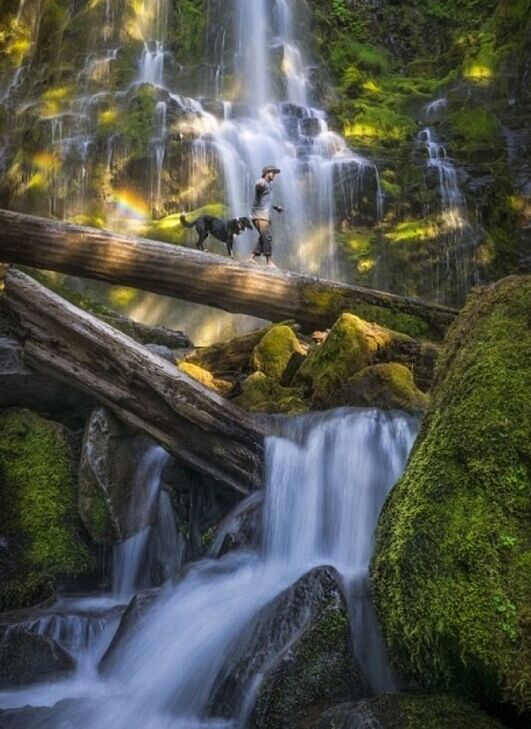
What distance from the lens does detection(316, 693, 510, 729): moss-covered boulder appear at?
249 cm

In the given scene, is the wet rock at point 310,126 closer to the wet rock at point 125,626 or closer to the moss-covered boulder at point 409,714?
the wet rock at point 125,626

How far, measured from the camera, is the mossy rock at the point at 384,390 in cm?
612

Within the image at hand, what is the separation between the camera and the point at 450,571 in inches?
108

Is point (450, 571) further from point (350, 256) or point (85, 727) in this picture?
point (350, 256)

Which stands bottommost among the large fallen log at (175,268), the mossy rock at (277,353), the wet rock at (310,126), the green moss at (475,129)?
the mossy rock at (277,353)

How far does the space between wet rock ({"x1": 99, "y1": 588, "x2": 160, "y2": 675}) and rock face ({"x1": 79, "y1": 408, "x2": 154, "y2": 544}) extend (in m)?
1.09

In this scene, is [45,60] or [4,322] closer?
[4,322]

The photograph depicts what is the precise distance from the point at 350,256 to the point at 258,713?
13.9 m

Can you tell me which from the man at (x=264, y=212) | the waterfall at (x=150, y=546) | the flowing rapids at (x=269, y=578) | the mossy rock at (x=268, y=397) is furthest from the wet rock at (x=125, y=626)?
the man at (x=264, y=212)

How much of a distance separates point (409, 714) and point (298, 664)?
70 cm

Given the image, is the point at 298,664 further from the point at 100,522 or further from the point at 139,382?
the point at 139,382

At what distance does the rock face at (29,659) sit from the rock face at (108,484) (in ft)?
3.90

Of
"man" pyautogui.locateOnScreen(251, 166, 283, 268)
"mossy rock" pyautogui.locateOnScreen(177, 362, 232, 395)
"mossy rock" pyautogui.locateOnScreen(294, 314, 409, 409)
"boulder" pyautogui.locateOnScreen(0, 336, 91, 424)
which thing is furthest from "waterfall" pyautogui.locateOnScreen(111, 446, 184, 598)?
"man" pyautogui.locateOnScreen(251, 166, 283, 268)

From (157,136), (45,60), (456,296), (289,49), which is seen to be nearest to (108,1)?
(45,60)
